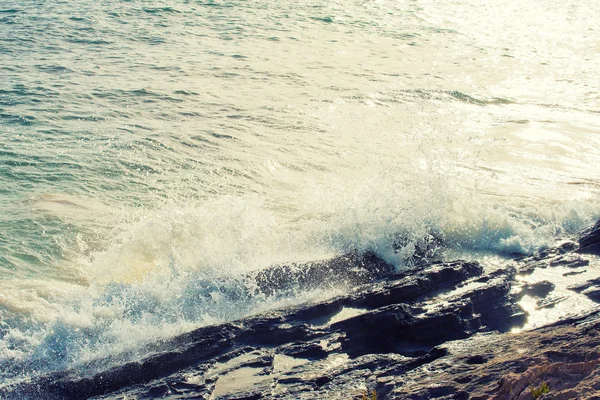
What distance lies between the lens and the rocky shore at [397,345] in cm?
467

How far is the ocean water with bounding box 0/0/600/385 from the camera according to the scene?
24.5 ft

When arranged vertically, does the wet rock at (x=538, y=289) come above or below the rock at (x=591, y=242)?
below

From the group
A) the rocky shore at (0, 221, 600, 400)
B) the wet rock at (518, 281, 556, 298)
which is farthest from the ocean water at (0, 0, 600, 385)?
the wet rock at (518, 281, 556, 298)

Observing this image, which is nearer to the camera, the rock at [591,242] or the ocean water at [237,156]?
the ocean water at [237,156]

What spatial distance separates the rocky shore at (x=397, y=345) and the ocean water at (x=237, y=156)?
0.44 meters

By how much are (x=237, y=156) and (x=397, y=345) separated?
696cm

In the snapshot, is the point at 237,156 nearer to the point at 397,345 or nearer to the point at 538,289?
the point at 538,289

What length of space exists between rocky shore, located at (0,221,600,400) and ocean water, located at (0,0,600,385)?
44 cm

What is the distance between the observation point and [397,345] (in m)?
5.85

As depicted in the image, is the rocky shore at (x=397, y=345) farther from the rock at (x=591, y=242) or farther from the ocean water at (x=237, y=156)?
the ocean water at (x=237, y=156)

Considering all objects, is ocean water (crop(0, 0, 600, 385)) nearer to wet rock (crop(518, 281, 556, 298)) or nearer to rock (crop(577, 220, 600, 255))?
rock (crop(577, 220, 600, 255))

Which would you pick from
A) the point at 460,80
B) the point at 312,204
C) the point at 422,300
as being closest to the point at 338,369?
the point at 422,300

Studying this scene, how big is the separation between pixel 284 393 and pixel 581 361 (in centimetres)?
217

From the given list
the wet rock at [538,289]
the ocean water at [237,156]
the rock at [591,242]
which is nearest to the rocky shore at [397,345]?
the wet rock at [538,289]
